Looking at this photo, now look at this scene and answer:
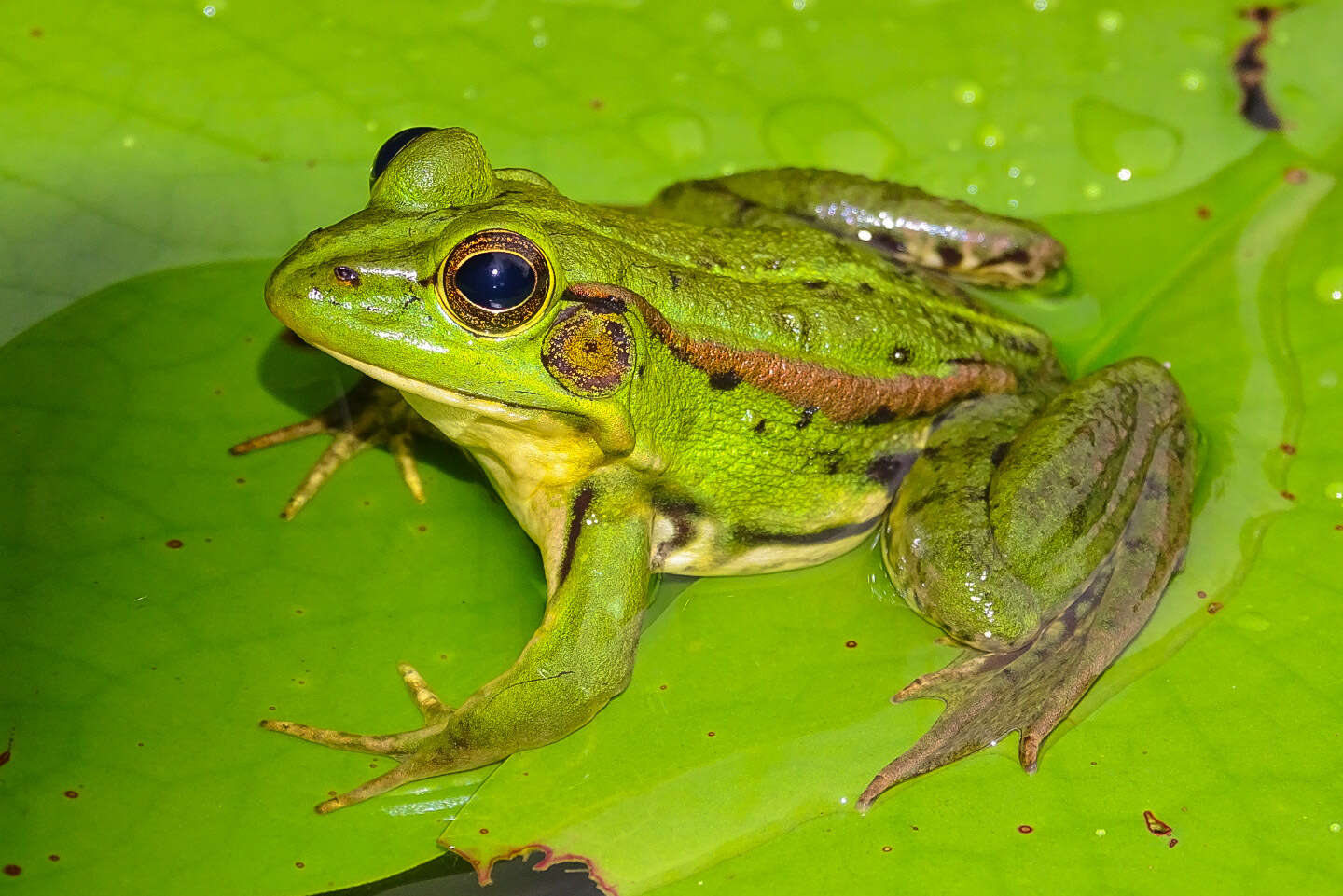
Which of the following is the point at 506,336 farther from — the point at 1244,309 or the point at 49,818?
the point at 1244,309

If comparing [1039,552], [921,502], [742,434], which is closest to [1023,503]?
[1039,552]

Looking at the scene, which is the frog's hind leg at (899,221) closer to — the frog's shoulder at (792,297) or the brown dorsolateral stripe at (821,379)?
the frog's shoulder at (792,297)

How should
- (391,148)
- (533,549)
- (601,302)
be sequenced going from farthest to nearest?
(533,549) → (391,148) → (601,302)

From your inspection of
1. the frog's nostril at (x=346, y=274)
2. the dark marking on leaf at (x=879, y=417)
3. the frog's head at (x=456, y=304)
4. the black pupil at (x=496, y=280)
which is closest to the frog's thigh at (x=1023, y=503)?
the dark marking on leaf at (x=879, y=417)

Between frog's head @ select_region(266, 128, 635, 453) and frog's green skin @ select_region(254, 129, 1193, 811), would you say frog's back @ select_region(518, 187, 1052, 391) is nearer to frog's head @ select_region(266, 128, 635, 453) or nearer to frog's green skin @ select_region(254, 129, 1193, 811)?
frog's green skin @ select_region(254, 129, 1193, 811)

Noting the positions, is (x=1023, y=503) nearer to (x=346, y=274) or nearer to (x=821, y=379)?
(x=821, y=379)

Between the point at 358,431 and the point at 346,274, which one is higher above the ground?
the point at 346,274
